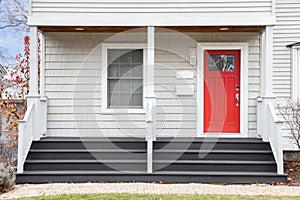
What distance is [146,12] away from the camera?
8172 millimetres

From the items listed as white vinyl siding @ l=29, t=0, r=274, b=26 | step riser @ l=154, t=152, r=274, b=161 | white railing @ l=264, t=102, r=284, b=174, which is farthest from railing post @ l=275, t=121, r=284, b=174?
white vinyl siding @ l=29, t=0, r=274, b=26

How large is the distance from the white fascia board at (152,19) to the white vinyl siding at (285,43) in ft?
6.00

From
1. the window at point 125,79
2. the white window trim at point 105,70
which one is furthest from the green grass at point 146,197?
the window at point 125,79

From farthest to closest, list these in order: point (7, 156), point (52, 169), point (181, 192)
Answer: point (7, 156) → point (52, 169) → point (181, 192)

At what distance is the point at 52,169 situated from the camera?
7.77 meters

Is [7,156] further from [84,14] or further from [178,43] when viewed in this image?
[178,43]

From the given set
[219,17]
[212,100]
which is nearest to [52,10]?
[219,17]

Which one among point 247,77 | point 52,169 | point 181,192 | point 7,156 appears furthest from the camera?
point 7,156

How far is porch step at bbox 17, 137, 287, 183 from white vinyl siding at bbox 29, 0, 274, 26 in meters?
2.50

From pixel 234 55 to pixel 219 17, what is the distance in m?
1.37

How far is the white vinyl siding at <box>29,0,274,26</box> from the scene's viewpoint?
26.5 feet

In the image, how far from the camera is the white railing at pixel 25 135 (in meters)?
7.46

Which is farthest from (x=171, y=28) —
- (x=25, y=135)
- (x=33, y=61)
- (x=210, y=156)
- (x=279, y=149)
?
(x=25, y=135)

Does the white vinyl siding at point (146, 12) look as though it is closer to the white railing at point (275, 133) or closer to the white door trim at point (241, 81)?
the white door trim at point (241, 81)
